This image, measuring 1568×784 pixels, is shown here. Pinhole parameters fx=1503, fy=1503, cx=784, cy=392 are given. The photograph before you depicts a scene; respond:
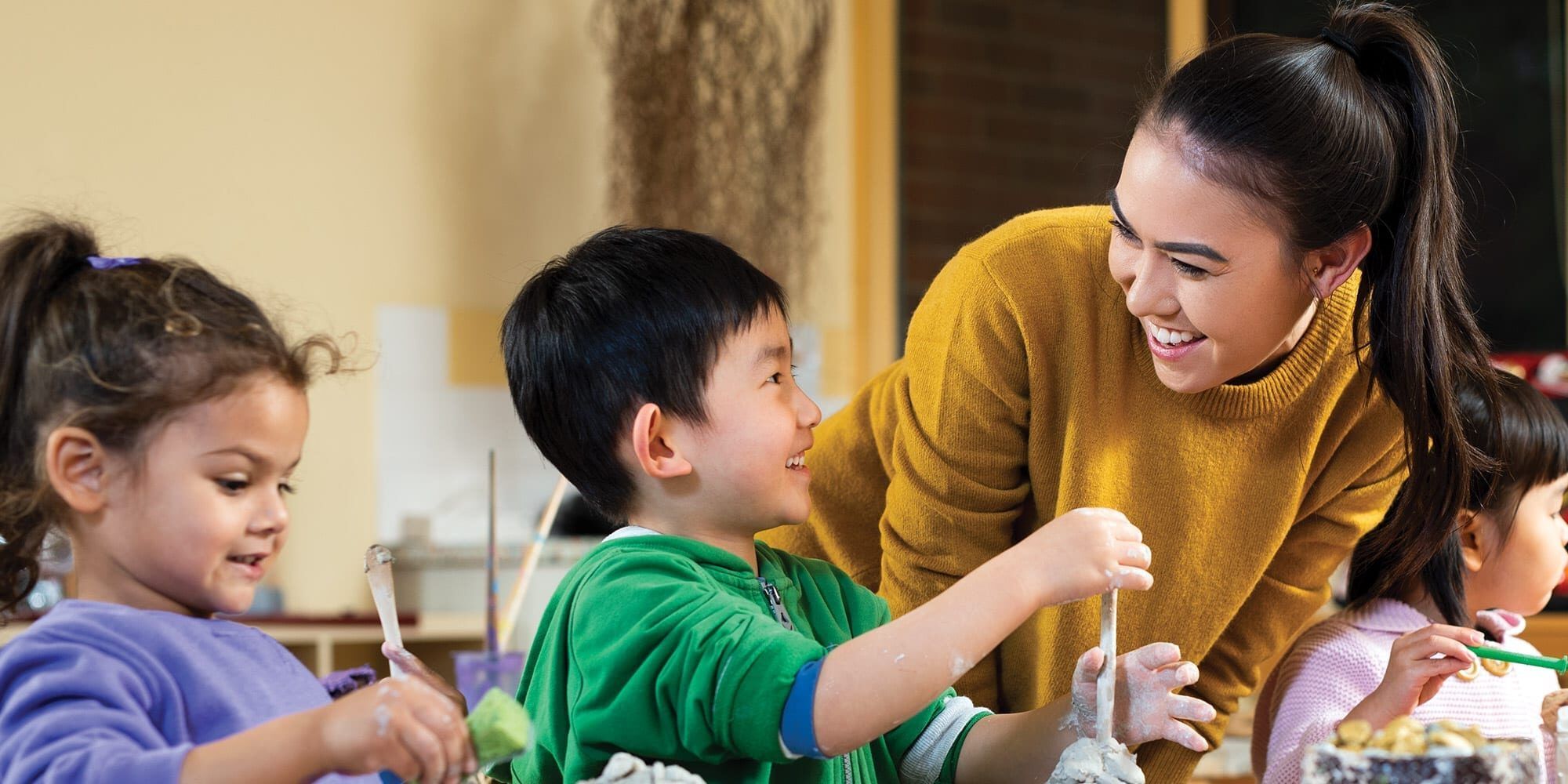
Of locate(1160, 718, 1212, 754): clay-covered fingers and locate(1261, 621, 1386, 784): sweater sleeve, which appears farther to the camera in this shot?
locate(1261, 621, 1386, 784): sweater sleeve

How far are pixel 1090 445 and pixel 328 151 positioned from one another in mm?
2581

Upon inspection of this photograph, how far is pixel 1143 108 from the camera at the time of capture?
134 cm

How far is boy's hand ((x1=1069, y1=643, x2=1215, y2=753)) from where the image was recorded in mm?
1100

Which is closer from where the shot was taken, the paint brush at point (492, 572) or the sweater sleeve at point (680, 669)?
the sweater sleeve at point (680, 669)

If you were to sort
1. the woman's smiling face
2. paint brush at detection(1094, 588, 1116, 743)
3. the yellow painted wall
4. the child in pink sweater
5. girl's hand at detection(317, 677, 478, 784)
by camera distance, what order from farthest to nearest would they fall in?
1. the yellow painted wall
2. the child in pink sweater
3. the woman's smiling face
4. paint brush at detection(1094, 588, 1116, 743)
5. girl's hand at detection(317, 677, 478, 784)

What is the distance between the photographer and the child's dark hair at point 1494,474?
5.01 feet

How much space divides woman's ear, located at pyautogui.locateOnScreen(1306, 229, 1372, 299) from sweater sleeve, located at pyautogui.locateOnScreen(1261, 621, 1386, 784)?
40cm

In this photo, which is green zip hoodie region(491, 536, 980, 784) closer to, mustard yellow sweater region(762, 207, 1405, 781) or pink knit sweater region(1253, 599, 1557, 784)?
mustard yellow sweater region(762, 207, 1405, 781)

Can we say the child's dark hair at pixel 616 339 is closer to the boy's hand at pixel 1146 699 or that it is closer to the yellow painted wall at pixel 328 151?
the boy's hand at pixel 1146 699

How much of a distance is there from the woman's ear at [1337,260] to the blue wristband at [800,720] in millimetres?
616

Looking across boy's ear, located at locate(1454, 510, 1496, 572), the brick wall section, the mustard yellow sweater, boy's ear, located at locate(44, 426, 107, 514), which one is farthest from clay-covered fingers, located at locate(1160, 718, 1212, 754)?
the brick wall section

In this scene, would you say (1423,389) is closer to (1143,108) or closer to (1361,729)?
(1143,108)

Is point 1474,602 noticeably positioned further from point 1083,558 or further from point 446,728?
point 446,728

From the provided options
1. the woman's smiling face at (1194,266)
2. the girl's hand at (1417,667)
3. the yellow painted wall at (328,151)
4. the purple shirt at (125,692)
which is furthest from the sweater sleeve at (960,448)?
the yellow painted wall at (328,151)
